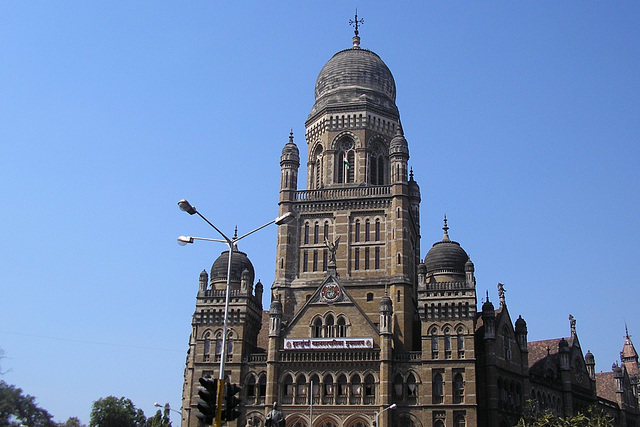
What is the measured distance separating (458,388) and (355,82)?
99.7 ft

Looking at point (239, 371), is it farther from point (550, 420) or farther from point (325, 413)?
point (550, 420)

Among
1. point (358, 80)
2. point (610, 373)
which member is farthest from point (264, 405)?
point (610, 373)

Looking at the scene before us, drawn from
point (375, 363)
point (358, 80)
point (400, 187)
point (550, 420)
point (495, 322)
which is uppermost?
point (358, 80)

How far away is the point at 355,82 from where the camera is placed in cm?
7056

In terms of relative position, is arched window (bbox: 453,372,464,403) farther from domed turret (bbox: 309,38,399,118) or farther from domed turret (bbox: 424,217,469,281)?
domed turret (bbox: 309,38,399,118)

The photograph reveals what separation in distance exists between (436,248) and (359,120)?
45.7ft

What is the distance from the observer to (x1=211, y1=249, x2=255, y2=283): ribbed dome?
211ft

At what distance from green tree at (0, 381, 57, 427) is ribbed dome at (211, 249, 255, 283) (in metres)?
22.7

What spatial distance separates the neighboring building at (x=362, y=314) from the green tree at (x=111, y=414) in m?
15.2

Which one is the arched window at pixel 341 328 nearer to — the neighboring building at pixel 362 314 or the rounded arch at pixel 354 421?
the neighboring building at pixel 362 314

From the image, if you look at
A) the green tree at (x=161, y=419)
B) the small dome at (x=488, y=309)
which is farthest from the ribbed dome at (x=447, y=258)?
the green tree at (x=161, y=419)

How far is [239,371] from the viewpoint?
2330 inches

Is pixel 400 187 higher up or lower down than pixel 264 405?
higher up

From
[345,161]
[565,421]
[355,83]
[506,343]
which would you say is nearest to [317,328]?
[506,343]
